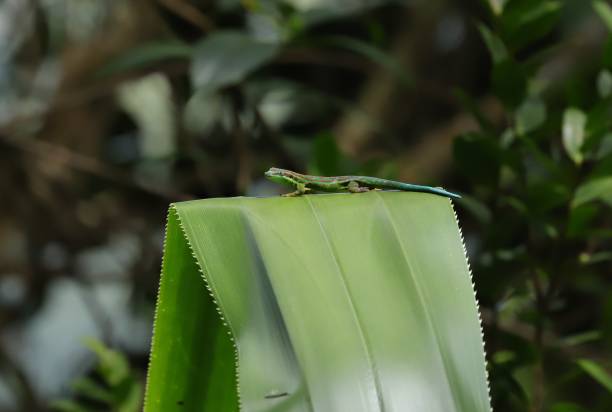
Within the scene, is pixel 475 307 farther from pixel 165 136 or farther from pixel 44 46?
pixel 165 136

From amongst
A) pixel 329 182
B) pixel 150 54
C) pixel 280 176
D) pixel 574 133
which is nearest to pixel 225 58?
pixel 150 54

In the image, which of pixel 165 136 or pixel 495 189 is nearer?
pixel 495 189

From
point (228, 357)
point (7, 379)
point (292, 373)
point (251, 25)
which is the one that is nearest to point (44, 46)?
point (251, 25)

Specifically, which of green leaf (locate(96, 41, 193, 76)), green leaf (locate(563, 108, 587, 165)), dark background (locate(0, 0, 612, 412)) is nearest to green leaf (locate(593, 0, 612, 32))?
dark background (locate(0, 0, 612, 412))

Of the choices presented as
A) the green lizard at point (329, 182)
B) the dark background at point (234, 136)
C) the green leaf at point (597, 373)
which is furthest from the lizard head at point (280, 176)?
the green leaf at point (597, 373)

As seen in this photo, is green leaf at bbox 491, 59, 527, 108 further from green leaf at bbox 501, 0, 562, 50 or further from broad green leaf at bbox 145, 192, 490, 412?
broad green leaf at bbox 145, 192, 490, 412

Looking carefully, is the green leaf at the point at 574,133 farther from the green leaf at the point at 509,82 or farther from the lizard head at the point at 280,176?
the lizard head at the point at 280,176
